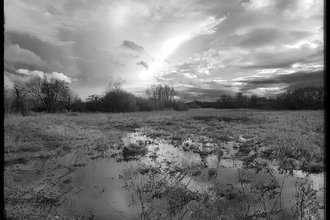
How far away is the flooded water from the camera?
13.5 feet

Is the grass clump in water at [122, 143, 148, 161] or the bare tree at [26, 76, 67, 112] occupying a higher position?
the bare tree at [26, 76, 67, 112]

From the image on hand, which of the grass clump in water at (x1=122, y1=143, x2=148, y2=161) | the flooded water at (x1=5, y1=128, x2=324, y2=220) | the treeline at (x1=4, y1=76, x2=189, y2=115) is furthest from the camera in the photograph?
the treeline at (x1=4, y1=76, x2=189, y2=115)

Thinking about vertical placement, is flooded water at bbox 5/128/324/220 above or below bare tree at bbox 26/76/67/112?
below

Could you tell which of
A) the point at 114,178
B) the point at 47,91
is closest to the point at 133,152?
the point at 114,178

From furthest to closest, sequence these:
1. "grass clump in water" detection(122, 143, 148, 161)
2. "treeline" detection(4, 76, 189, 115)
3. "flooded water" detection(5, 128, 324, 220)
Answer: "treeline" detection(4, 76, 189, 115)
"grass clump in water" detection(122, 143, 148, 161)
"flooded water" detection(5, 128, 324, 220)

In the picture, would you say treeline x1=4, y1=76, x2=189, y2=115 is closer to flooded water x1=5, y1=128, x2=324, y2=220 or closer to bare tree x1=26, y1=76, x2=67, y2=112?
bare tree x1=26, y1=76, x2=67, y2=112

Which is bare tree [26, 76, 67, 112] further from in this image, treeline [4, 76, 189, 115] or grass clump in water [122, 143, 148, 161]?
grass clump in water [122, 143, 148, 161]

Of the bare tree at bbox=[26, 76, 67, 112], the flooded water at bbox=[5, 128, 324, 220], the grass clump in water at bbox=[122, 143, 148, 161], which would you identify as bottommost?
the flooded water at bbox=[5, 128, 324, 220]

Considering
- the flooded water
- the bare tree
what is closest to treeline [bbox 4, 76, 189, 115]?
the bare tree

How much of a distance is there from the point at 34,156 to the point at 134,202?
21.0 feet

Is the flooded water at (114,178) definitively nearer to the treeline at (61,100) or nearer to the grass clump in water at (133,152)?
the grass clump in water at (133,152)

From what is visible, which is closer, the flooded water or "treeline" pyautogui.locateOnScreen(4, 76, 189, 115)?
the flooded water

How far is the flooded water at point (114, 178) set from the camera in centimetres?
411
